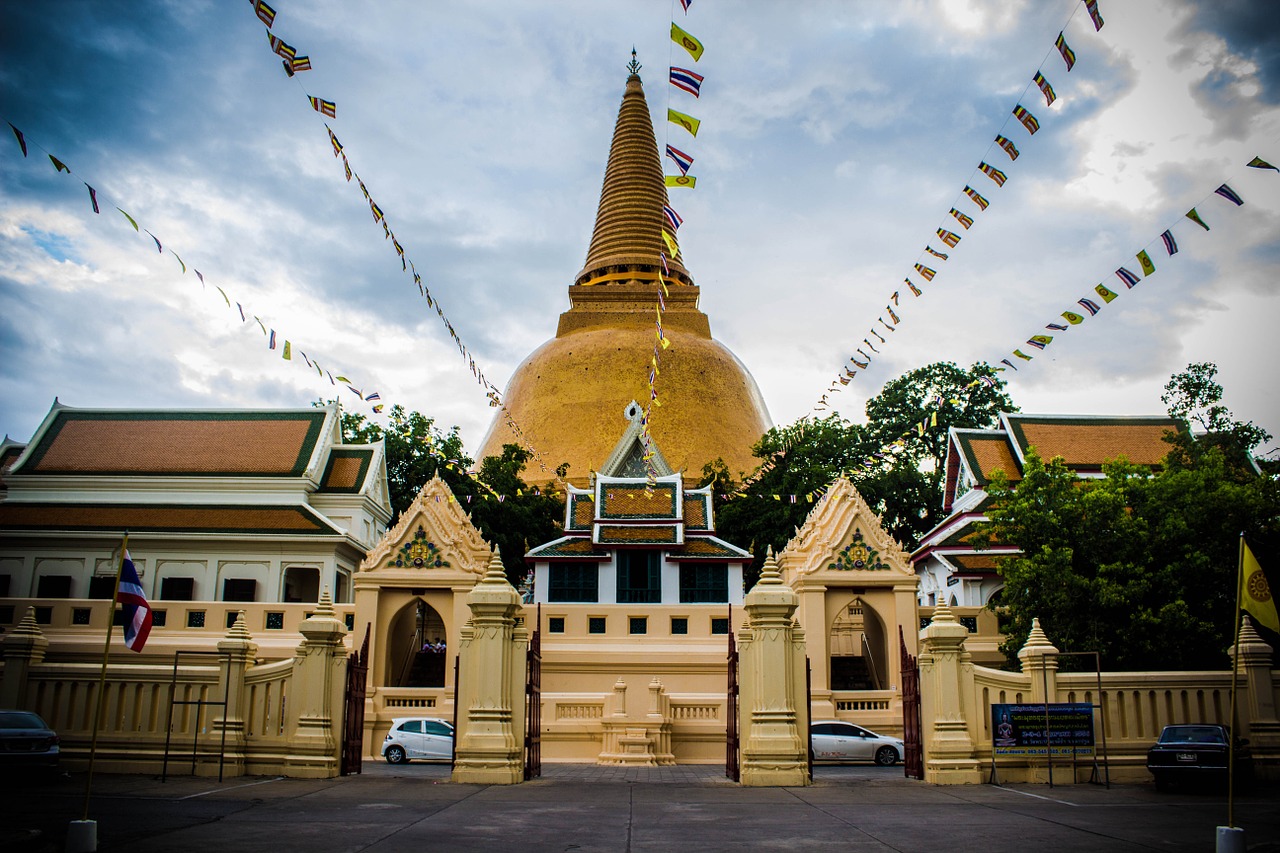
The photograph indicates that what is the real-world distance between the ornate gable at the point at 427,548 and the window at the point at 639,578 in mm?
3990

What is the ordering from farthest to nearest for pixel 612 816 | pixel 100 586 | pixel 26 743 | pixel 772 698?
pixel 100 586, pixel 772 698, pixel 26 743, pixel 612 816

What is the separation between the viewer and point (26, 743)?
46.6 feet

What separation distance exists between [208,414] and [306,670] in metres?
25.1

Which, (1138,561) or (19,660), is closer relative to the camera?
(19,660)

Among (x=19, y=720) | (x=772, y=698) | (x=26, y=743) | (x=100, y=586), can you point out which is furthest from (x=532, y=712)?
(x=100, y=586)

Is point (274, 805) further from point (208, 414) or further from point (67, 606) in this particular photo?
point (208, 414)

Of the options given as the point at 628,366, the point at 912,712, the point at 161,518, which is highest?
the point at 628,366

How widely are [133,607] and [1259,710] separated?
16257mm

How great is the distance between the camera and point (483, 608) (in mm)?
15289

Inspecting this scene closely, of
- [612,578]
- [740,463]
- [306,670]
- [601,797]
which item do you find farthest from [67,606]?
[740,463]

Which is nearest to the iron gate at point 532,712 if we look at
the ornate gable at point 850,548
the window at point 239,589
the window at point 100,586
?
the ornate gable at point 850,548

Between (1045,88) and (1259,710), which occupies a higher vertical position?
(1045,88)

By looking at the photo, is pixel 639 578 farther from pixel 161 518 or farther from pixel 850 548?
pixel 161 518

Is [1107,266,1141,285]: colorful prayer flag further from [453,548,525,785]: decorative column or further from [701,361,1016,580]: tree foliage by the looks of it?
[701,361,1016,580]: tree foliage
